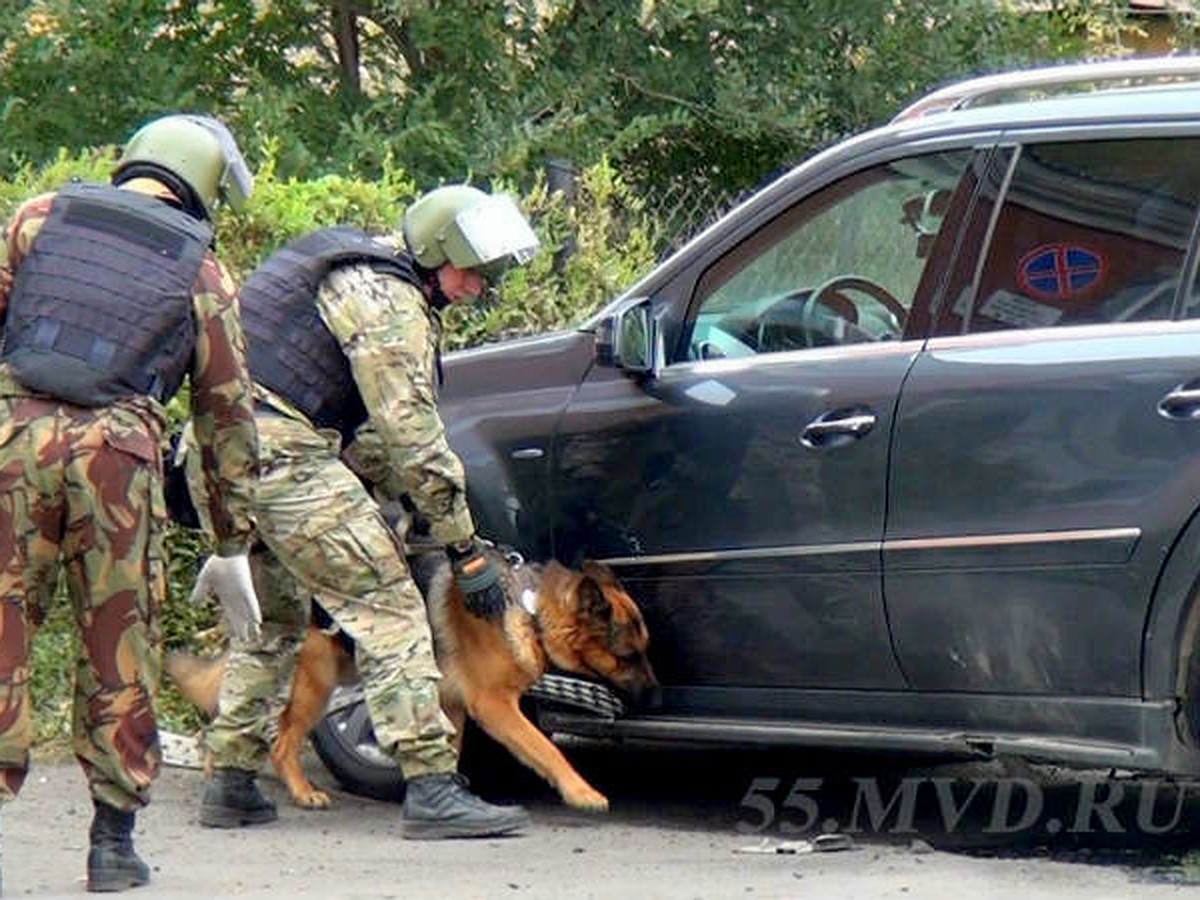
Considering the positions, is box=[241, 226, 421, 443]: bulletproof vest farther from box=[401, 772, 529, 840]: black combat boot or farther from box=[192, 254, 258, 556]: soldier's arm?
box=[401, 772, 529, 840]: black combat boot

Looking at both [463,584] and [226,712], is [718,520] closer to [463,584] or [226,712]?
[463,584]

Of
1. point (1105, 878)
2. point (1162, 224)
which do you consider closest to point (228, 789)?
point (1105, 878)

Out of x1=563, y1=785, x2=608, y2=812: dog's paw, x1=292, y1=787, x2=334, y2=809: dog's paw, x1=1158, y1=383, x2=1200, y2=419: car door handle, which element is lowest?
x1=292, y1=787, x2=334, y2=809: dog's paw

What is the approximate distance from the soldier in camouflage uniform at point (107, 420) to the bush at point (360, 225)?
203cm

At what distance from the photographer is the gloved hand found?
21.4 feet

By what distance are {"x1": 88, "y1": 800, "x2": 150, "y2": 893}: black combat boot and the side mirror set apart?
1730 millimetres

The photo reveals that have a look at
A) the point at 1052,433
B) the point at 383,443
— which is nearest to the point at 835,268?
the point at 1052,433

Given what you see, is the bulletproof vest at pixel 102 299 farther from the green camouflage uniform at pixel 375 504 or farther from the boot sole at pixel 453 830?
the boot sole at pixel 453 830

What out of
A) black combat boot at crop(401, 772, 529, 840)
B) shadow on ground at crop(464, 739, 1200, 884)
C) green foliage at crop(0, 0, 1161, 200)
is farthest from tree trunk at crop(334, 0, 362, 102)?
black combat boot at crop(401, 772, 529, 840)

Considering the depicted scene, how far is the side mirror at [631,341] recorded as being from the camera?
6602 millimetres

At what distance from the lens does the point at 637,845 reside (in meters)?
6.70

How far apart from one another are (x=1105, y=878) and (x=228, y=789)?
2359 millimetres

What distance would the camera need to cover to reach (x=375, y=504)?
6.69 m

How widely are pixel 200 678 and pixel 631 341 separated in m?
1.69
